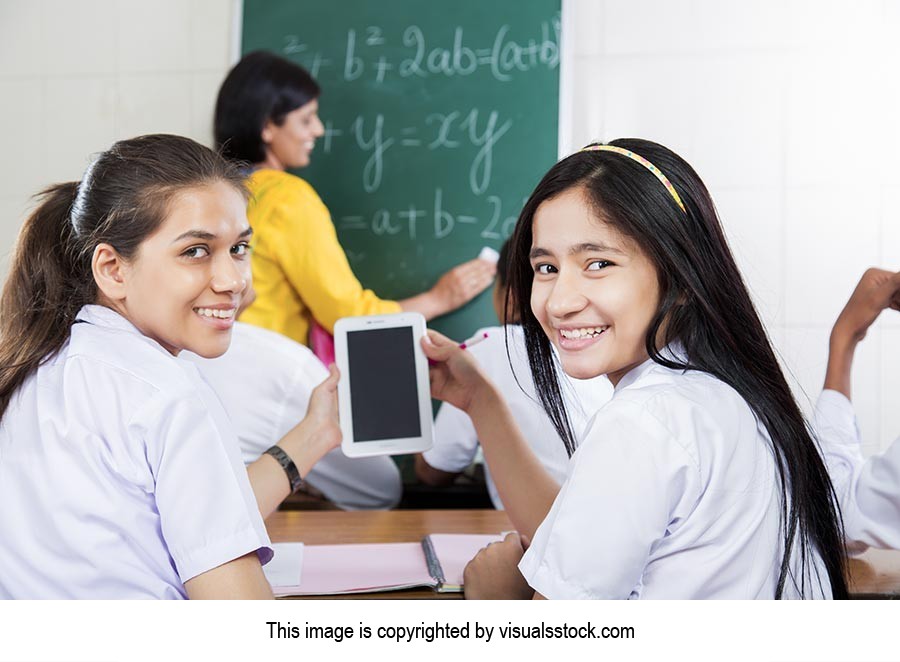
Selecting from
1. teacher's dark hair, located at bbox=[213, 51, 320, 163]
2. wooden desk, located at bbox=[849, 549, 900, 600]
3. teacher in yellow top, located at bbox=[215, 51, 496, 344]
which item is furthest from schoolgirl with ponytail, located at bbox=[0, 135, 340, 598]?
teacher's dark hair, located at bbox=[213, 51, 320, 163]

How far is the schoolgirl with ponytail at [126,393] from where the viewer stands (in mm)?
768

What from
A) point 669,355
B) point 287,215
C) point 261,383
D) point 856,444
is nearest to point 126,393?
point 669,355

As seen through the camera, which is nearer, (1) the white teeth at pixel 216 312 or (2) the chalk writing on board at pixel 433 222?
(1) the white teeth at pixel 216 312

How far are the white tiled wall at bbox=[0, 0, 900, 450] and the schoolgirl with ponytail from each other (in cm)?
27

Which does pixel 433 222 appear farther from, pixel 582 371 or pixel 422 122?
pixel 582 371

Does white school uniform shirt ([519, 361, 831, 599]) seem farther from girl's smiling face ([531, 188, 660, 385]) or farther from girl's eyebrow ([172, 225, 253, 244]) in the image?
girl's eyebrow ([172, 225, 253, 244])

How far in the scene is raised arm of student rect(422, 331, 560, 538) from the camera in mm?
1093

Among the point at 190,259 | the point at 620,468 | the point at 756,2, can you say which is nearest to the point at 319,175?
the point at 756,2

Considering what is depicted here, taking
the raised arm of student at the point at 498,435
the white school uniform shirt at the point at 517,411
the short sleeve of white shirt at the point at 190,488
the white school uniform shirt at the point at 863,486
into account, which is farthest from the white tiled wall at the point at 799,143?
the short sleeve of white shirt at the point at 190,488

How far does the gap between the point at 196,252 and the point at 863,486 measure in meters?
0.80

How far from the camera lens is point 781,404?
32.2 inches

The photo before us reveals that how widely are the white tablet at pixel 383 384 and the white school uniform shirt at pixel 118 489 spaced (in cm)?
40

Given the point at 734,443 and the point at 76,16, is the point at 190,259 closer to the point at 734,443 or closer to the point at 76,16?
the point at 734,443

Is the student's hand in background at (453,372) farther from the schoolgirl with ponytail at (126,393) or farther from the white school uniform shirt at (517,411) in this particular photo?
the schoolgirl with ponytail at (126,393)
